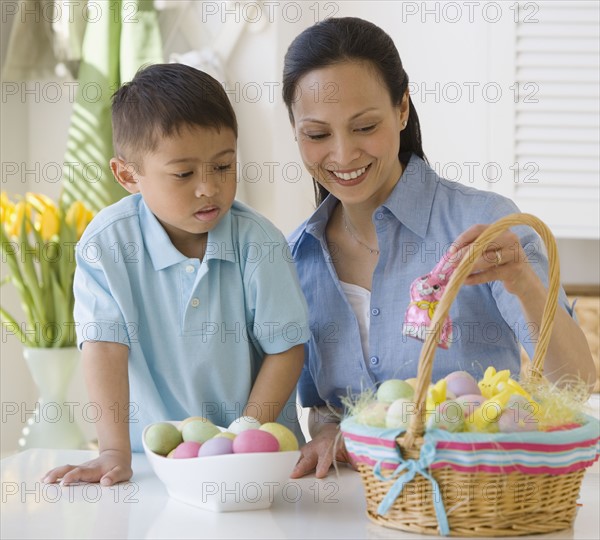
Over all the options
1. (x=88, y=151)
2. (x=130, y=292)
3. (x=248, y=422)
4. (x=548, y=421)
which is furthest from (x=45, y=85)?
(x=548, y=421)

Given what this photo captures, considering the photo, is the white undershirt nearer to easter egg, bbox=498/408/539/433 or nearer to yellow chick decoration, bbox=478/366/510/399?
yellow chick decoration, bbox=478/366/510/399

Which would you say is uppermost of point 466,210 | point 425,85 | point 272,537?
point 425,85

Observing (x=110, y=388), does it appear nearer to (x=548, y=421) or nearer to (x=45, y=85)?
(x=548, y=421)

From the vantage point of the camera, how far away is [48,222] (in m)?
2.29

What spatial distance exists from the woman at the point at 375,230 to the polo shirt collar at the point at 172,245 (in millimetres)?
223

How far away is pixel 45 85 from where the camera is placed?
9.05 ft

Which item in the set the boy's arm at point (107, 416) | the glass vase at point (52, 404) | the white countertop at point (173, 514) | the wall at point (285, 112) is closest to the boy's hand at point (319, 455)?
the white countertop at point (173, 514)

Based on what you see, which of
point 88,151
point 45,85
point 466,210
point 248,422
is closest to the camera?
point 248,422

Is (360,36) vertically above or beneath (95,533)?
above

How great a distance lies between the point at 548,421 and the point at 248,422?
33 centimetres

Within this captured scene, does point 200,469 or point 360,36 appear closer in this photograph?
point 200,469

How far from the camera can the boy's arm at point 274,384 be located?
49.8 inches

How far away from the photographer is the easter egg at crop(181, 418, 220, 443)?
103 centimetres

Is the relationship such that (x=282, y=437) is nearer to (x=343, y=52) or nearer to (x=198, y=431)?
(x=198, y=431)
